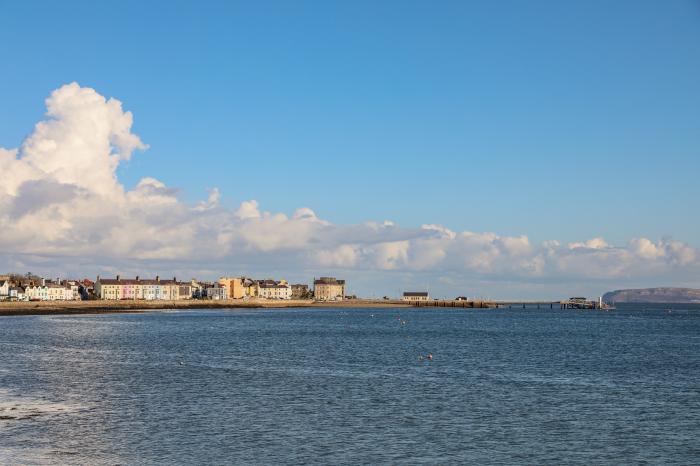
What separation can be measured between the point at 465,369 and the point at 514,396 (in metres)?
17.1

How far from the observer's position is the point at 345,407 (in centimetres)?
4569

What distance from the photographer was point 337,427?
39812 millimetres

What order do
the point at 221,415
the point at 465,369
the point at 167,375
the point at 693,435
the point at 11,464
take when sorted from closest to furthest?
the point at 11,464
the point at 693,435
the point at 221,415
the point at 167,375
the point at 465,369

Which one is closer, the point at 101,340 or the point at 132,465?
the point at 132,465

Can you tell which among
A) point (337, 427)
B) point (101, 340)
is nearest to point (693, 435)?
point (337, 427)

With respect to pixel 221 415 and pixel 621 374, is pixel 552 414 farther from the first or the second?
pixel 621 374

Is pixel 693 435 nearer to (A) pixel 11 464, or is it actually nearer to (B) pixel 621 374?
(B) pixel 621 374

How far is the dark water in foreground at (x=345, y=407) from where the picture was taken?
113 feet

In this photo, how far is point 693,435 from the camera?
126 feet

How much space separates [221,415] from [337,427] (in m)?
7.15

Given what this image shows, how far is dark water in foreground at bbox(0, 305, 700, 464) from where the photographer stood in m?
34.3

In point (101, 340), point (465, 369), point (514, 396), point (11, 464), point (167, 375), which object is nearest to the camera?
point (11, 464)

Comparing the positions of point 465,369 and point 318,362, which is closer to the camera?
point 465,369

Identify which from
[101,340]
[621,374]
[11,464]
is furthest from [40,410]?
[101,340]
